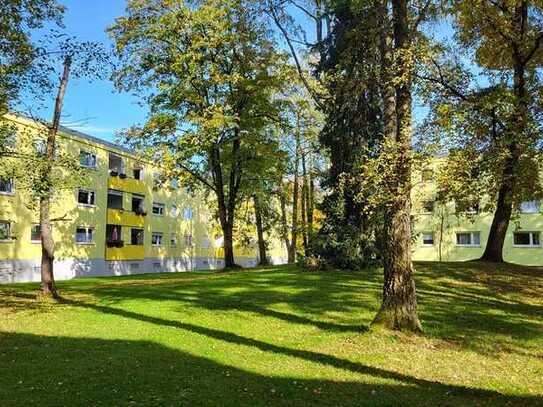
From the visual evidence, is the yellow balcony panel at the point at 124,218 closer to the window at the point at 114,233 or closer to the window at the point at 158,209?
the window at the point at 114,233

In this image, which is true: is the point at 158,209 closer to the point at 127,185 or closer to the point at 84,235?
the point at 127,185

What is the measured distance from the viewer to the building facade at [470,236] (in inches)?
1677

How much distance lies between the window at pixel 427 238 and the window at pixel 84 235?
100.0ft

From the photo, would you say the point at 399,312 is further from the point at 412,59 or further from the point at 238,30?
the point at 238,30

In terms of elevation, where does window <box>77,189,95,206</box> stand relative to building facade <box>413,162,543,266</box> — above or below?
above

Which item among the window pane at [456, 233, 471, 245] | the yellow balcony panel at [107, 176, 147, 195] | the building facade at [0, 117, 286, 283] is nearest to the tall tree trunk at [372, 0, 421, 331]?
the building facade at [0, 117, 286, 283]

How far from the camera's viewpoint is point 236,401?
6.55 metres

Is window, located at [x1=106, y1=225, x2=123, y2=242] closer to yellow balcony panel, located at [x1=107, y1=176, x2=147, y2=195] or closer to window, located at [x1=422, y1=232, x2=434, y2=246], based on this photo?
yellow balcony panel, located at [x1=107, y1=176, x2=147, y2=195]

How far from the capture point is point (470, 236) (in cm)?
4628

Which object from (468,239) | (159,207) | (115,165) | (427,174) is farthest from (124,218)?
(427,174)

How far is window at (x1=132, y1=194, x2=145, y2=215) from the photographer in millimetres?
47491

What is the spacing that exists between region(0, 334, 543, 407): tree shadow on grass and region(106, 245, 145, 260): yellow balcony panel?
115ft

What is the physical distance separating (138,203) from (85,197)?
314 inches

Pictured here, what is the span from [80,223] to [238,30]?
21.2 metres
